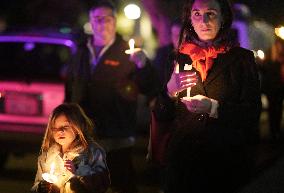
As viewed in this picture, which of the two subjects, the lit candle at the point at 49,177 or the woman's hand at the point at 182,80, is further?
the lit candle at the point at 49,177

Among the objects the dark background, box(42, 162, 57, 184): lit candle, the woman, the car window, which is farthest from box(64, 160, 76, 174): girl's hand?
the dark background

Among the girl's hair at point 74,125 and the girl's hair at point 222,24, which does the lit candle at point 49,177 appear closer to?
the girl's hair at point 74,125

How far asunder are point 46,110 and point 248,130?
491cm

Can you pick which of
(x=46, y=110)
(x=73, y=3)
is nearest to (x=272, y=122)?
(x=46, y=110)

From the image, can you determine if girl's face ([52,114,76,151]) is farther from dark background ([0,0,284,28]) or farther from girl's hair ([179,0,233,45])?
dark background ([0,0,284,28])

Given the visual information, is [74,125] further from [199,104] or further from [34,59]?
[34,59]

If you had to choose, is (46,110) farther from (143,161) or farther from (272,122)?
(272,122)

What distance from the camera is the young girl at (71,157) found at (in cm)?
442

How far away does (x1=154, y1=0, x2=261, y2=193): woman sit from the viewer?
3.42m

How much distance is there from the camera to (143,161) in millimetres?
9594

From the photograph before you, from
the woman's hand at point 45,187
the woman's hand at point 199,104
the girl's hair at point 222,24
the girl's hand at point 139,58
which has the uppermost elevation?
the girl's hair at point 222,24

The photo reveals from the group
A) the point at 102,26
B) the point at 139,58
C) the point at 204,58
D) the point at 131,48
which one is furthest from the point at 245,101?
the point at 102,26

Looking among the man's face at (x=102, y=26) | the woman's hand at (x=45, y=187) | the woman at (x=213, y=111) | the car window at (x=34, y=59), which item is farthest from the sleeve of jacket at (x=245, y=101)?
the car window at (x=34, y=59)

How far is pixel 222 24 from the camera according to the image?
11.8 feet
